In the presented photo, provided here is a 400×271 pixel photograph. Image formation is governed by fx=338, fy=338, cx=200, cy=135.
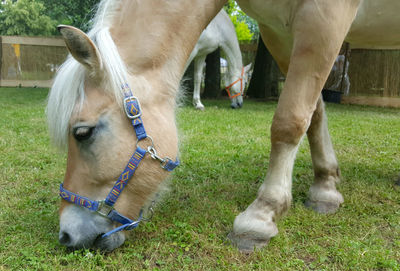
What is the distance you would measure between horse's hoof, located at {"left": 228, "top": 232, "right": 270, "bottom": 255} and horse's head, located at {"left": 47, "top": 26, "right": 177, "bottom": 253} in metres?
0.61

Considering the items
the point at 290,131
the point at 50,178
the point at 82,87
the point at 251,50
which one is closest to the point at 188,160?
the point at 50,178

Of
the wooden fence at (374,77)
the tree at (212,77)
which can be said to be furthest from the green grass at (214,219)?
the tree at (212,77)

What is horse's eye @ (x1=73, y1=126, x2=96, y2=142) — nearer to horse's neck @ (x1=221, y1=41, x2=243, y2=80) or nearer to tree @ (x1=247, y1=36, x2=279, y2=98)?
horse's neck @ (x1=221, y1=41, x2=243, y2=80)

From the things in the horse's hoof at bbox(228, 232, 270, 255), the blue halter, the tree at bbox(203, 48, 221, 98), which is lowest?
the tree at bbox(203, 48, 221, 98)

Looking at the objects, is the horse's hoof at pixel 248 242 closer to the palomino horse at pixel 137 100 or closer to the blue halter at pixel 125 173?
the palomino horse at pixel 137 100

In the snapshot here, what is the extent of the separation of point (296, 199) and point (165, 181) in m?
1.26

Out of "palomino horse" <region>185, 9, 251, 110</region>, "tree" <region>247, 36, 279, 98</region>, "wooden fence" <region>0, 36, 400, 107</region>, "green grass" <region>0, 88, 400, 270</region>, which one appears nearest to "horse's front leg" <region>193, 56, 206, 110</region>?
"palomino horse" <region>185, 9, 251, 110</region>

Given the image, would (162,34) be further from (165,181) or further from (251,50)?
(251,50)

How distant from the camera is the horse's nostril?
1.66 metres

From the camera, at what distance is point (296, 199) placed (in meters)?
2.63

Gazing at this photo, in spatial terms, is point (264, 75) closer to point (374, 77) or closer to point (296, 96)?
point (374, 77)

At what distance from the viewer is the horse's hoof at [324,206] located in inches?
94.2

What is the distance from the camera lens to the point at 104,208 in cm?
168

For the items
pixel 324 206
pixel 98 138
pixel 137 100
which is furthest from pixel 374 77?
pixel 98 138
